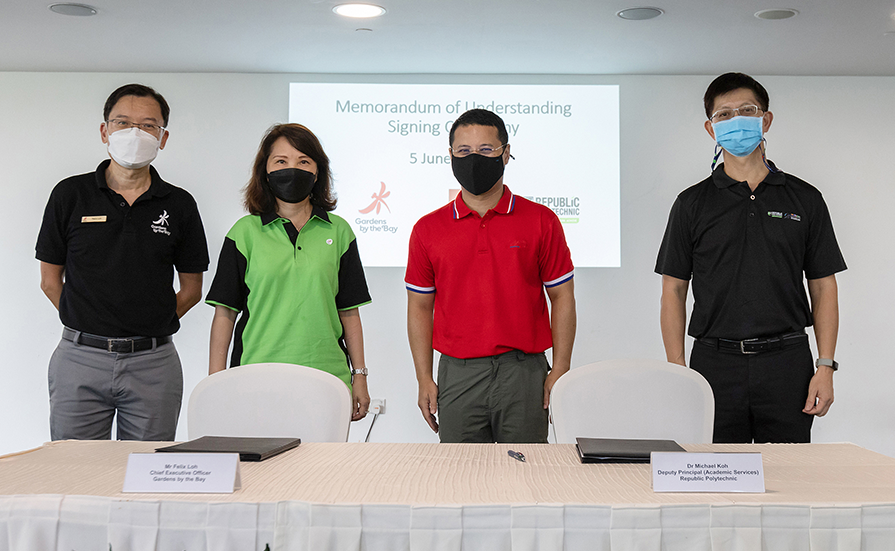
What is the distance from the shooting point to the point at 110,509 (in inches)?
42.2

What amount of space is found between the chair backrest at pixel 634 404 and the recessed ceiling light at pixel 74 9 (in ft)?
10.2

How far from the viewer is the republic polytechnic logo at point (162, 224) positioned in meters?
2.31

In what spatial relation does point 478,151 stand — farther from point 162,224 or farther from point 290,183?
point 162,224

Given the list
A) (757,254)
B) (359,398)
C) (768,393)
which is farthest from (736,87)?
(359,398)

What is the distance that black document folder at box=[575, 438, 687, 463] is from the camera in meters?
1.33

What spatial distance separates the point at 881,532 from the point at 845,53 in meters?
3.81

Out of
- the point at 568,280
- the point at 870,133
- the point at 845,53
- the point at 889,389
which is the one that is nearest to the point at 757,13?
the point at 845,53

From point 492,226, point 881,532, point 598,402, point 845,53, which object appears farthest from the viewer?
point 845,53

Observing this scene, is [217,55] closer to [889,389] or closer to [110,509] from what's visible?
[110,509]

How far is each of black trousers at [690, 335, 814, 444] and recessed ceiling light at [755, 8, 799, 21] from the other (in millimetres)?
2024

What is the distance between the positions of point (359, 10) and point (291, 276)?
1.82 metres

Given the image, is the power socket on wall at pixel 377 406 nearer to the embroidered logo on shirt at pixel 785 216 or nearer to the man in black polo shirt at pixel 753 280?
the man in black polo shirt at pixel 753 280

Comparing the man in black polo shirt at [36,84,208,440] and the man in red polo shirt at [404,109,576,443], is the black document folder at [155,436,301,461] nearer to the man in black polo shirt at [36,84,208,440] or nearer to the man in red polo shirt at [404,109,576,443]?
the man in red polo shirt at [404,109,576,443]

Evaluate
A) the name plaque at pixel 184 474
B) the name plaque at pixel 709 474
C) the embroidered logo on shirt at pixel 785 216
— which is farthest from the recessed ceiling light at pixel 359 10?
the name plaque at pixel 709 474
